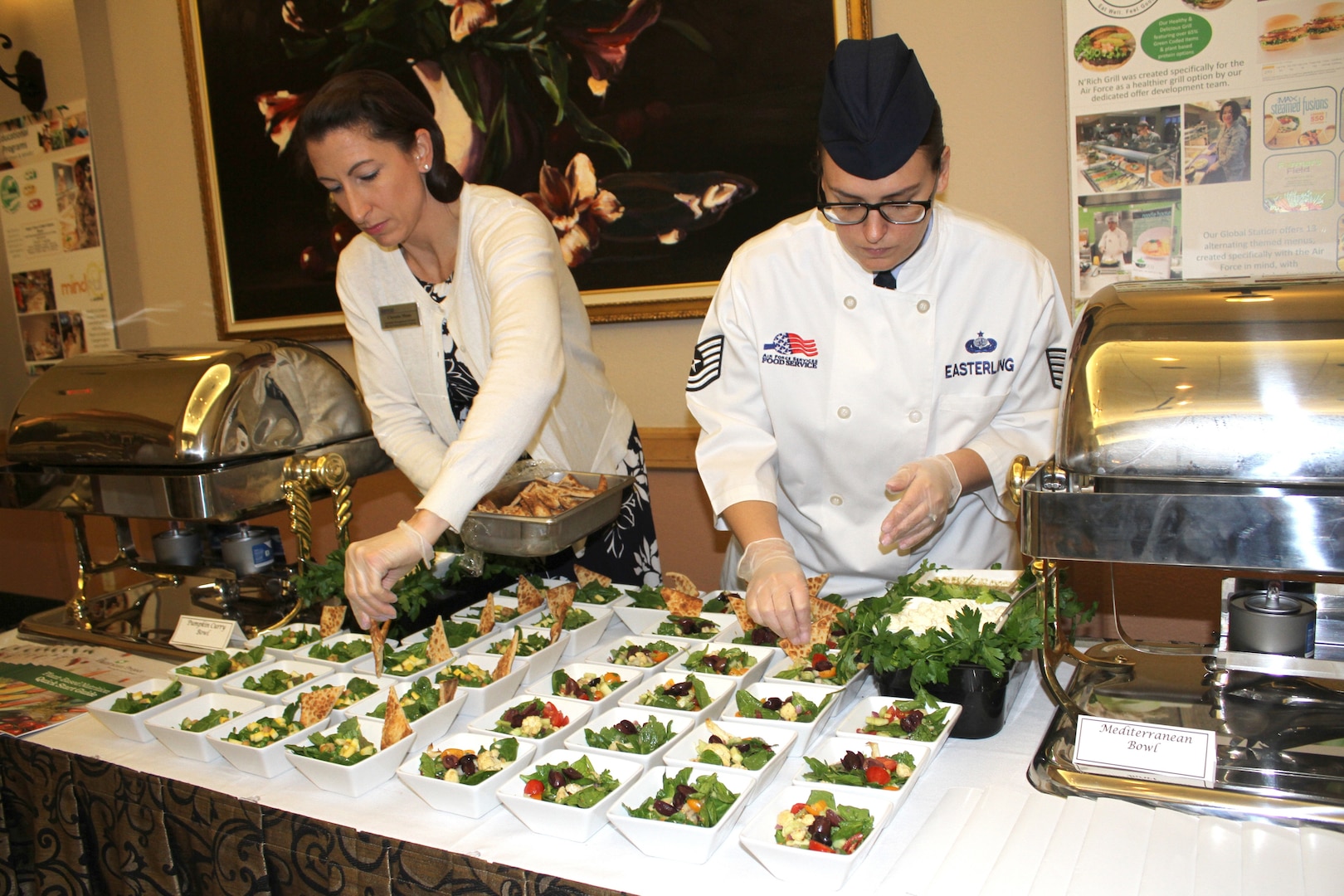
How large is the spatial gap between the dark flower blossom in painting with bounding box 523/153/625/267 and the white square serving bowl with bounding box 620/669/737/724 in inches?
77.5

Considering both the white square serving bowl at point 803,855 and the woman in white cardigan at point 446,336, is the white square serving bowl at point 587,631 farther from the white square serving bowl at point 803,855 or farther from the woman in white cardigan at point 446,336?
A: the white square serving bowl at point 803,855

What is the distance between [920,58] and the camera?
8.71ft

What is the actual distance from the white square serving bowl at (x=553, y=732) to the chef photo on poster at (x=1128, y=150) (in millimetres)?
1834

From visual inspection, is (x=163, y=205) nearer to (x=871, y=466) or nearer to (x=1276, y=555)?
(x=871, y=466)

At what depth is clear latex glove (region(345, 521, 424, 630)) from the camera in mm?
1641

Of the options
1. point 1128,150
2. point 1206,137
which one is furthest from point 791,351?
point 1206,137

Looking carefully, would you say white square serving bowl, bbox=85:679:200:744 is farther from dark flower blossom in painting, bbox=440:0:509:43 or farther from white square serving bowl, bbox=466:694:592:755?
dark flower blossom in painting, bbox=440:0:509:43

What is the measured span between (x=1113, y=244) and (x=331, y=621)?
2.01 metres

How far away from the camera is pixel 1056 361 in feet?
6.02

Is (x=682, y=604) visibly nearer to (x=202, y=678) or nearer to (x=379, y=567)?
(x=379, y=567)

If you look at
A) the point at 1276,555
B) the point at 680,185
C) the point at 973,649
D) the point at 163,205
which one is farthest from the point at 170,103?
the point at 1276,555

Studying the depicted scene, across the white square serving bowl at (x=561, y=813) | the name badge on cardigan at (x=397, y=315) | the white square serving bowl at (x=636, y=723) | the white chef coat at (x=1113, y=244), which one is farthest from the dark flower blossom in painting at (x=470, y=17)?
the white square serving bowl at (x=561, y=813)

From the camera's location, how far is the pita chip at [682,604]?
5.78 feet

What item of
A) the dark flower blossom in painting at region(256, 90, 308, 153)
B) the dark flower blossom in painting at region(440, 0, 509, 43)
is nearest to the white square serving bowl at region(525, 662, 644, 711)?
the dark flower blossom in painting at region(440, 0, 509, 43)
